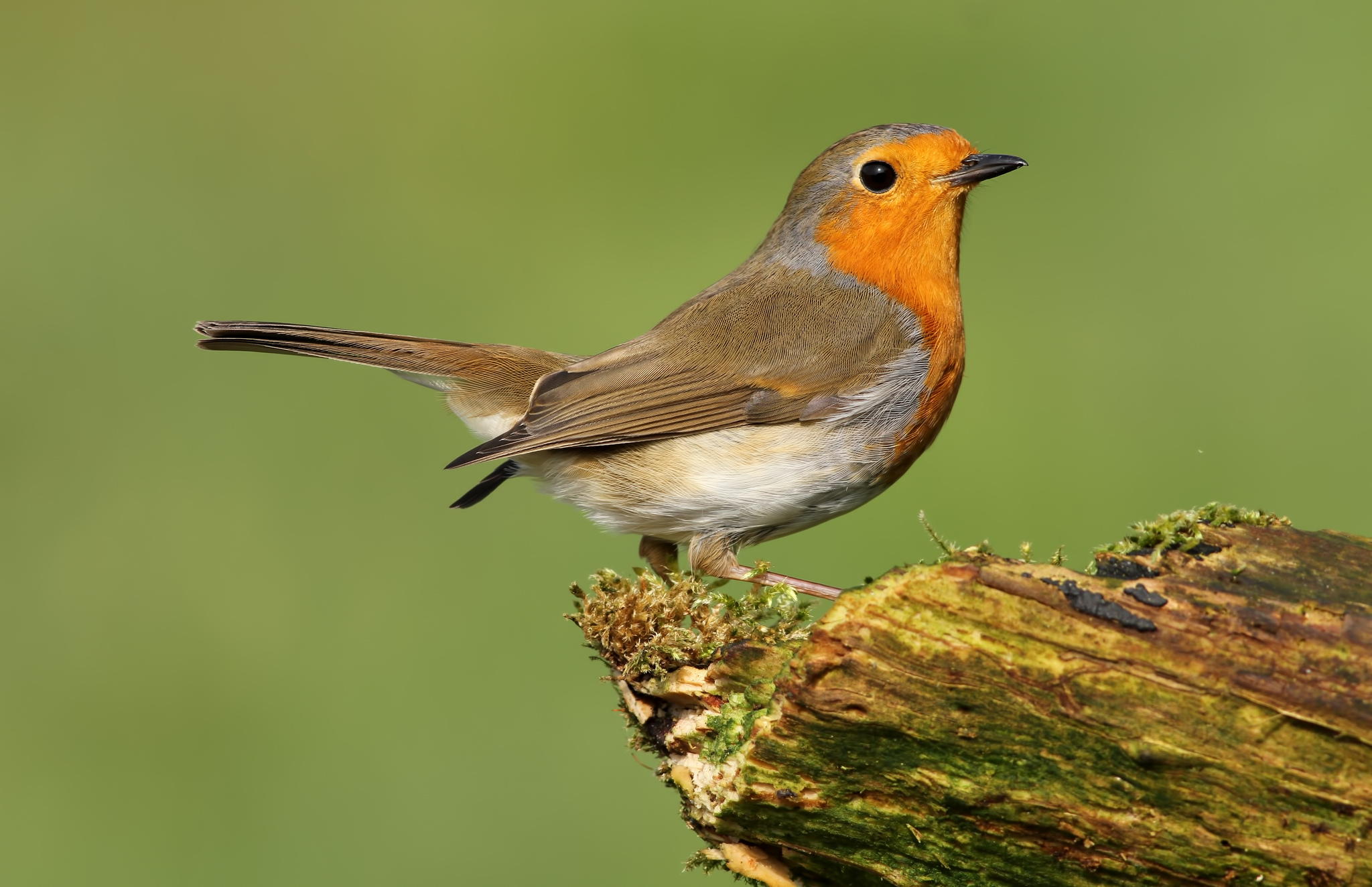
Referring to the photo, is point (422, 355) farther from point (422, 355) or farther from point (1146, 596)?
point (1146, 596)

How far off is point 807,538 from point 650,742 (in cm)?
460

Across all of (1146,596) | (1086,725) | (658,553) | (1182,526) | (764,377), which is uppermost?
(764,377)

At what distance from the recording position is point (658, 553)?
16.3 ft

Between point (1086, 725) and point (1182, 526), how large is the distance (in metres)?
0.70

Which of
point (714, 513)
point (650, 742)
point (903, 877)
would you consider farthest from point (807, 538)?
point (903, 877)

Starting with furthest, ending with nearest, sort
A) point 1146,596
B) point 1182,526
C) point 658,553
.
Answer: point 658,553 < point 1182,526 < point 1146,596

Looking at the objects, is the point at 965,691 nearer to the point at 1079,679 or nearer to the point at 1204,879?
the point at 1079,679

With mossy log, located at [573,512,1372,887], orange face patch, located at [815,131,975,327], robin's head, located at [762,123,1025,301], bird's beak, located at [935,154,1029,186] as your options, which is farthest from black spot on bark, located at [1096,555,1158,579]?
bird's beak, located at [935,154,1029,186]

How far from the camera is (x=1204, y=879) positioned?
2.71 m

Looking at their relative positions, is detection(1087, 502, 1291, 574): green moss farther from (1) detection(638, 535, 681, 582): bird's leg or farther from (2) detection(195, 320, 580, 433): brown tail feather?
(2) detection(195, 320, 580, 433): brown tail feather

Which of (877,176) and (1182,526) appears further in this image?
(877,176)

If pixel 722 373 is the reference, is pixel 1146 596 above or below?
below

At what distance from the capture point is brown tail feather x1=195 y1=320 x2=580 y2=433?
4.84 m

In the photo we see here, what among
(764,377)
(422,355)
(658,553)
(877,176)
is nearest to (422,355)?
(422,355)
